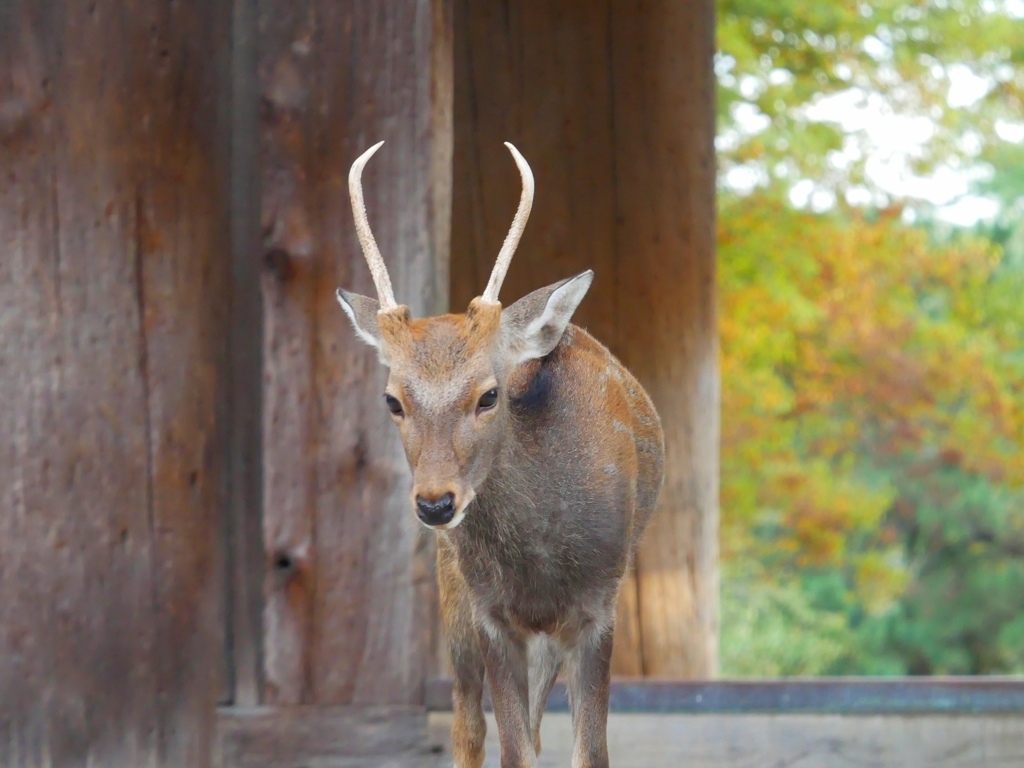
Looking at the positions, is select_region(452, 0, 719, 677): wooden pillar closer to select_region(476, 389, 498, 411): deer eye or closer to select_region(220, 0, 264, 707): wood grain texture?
select_region(220, 0, 264, 707): wood grain texture

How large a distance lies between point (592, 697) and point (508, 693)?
0.20 metres

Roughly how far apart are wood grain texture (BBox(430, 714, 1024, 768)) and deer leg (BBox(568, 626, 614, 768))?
1648 millimetres

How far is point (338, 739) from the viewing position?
4984 mm

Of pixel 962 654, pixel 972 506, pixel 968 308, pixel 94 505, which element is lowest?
pixel 962 654

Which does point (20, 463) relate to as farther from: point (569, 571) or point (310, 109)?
point (569, 571)

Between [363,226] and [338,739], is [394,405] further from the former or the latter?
[338,739]

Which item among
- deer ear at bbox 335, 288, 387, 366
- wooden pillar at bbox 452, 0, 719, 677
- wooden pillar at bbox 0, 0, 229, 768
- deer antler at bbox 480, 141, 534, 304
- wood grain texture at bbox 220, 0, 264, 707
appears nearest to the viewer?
deer antler at bbox 480, 141, 534, 304

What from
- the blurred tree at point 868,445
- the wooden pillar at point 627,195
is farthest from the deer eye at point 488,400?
the blurred tree at point 868,445

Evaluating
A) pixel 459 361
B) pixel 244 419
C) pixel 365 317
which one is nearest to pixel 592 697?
pixel 459 361

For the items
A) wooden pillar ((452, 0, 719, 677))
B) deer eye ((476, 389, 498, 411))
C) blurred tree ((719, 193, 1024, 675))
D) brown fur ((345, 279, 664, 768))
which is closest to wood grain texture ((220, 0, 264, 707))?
brown fur ((345, 279, 664, 768))

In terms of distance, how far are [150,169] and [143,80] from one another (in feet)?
1.00

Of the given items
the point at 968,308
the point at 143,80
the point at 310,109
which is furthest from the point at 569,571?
the point at 968,308

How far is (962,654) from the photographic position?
1545cm

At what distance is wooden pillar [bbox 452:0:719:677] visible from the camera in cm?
677
